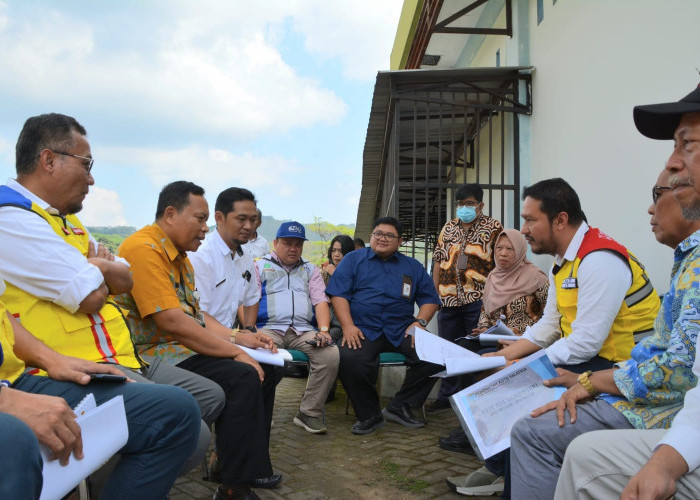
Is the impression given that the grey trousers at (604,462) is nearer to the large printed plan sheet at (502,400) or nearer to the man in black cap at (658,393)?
the man in black cap at (658,393)

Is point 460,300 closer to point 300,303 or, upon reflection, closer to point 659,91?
point 300,303

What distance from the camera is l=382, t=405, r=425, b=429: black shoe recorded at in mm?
4871

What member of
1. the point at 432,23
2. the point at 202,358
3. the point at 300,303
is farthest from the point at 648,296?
the point at 432,23

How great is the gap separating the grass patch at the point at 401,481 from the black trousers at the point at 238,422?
84 cm

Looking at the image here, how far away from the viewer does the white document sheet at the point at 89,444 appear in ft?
5.25

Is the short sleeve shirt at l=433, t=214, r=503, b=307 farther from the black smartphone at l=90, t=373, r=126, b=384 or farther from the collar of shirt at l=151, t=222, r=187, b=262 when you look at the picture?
the black smartphone at l=90, t=373, r=126, b=384

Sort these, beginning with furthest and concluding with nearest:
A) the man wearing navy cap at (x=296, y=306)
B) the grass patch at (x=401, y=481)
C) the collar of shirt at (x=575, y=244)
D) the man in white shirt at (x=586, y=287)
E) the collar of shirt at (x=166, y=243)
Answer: the man wearing navy cap at (x=296, y=306)
the grass patch at (x=401, y=481)
the collar of shirt at (x=166, y=243)
the collar of shirt at (x=575, y=244)
the man in white shirt at (x=586, y=287)

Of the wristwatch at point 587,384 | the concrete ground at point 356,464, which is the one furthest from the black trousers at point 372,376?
the wristwatch at point 587,384

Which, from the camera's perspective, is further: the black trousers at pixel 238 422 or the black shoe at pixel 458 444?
the black shoe at pixel 458 444

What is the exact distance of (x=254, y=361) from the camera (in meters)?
3.24

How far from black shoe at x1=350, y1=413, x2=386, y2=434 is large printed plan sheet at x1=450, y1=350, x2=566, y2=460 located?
241 cm

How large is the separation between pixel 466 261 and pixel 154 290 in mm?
3439

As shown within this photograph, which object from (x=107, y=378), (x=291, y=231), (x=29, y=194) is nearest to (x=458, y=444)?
(x=291, y=231)

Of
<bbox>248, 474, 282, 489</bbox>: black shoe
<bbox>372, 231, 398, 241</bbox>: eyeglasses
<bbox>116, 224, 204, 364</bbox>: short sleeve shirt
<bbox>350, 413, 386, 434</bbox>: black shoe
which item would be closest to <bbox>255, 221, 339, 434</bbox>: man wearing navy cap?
<bbox>350, 413, 386, 434</bbox>: black shoe
